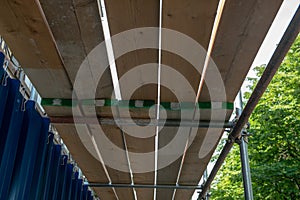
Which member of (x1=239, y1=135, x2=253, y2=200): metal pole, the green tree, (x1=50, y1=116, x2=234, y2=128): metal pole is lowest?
(x1=239, y1=135, x2=253, y2=200): metal pole

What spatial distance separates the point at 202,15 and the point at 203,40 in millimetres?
167

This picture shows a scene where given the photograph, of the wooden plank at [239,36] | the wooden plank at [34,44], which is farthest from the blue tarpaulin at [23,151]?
the wooden plank at [239,36]

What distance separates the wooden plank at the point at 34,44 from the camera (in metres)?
1.31

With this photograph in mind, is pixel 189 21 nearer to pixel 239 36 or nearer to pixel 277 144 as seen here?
pixel 239 36

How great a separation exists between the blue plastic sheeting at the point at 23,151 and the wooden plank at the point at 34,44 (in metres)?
0.10

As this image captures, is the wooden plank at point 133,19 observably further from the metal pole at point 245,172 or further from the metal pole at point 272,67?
the metal pole at point 245,172

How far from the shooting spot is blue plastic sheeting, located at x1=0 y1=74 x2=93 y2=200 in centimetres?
151

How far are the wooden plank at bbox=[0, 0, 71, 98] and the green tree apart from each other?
5848 mm

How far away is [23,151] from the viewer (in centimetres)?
169

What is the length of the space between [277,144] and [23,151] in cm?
644

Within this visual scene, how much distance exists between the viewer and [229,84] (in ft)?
5.76

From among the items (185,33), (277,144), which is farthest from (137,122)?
(277,144)

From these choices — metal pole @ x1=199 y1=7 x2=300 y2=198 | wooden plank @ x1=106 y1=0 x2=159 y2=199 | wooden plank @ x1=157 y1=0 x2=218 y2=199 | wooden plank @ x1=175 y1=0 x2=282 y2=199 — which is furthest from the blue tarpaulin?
metal pole @ x1=199 y1=7 x2=300 y2=198

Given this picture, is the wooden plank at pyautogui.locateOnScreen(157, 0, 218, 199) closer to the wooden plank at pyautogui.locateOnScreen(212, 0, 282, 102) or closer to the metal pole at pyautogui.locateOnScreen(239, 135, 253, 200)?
the wooden plank at pyautogui.locateOnScreen(212, 0, 282, 102)
